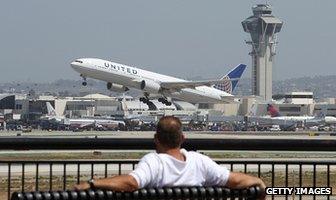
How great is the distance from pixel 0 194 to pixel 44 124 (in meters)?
127

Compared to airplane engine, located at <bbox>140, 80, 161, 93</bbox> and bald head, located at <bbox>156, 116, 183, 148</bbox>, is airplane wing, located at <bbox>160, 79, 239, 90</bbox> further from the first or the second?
bald head, located at <bbox>156, 116, 183, 148</bbox>

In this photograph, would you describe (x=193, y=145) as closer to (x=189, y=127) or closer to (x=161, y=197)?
(x=161, y=197)

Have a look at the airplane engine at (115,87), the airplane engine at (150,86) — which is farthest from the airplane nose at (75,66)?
the airplane engine at (150,86)

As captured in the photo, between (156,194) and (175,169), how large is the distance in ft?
1.16

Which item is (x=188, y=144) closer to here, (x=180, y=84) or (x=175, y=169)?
(x=175, y=169)

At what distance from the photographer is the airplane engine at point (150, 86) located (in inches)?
3423

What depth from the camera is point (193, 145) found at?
9406mm

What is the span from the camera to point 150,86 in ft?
286

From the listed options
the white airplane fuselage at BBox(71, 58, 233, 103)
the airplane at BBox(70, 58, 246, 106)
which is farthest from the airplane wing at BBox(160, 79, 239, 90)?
the white airplane fuselage at BBox(71, 58, 233, 103)

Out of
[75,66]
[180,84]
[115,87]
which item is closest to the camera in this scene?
[115,87]

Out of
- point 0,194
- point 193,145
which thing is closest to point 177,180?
point 193,145

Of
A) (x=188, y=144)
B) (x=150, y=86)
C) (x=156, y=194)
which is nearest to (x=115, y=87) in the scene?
(x=150, y=86)

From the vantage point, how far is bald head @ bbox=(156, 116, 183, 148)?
620cm

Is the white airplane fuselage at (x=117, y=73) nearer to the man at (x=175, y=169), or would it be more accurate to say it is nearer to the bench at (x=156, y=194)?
the man at (x=175, y=169)
